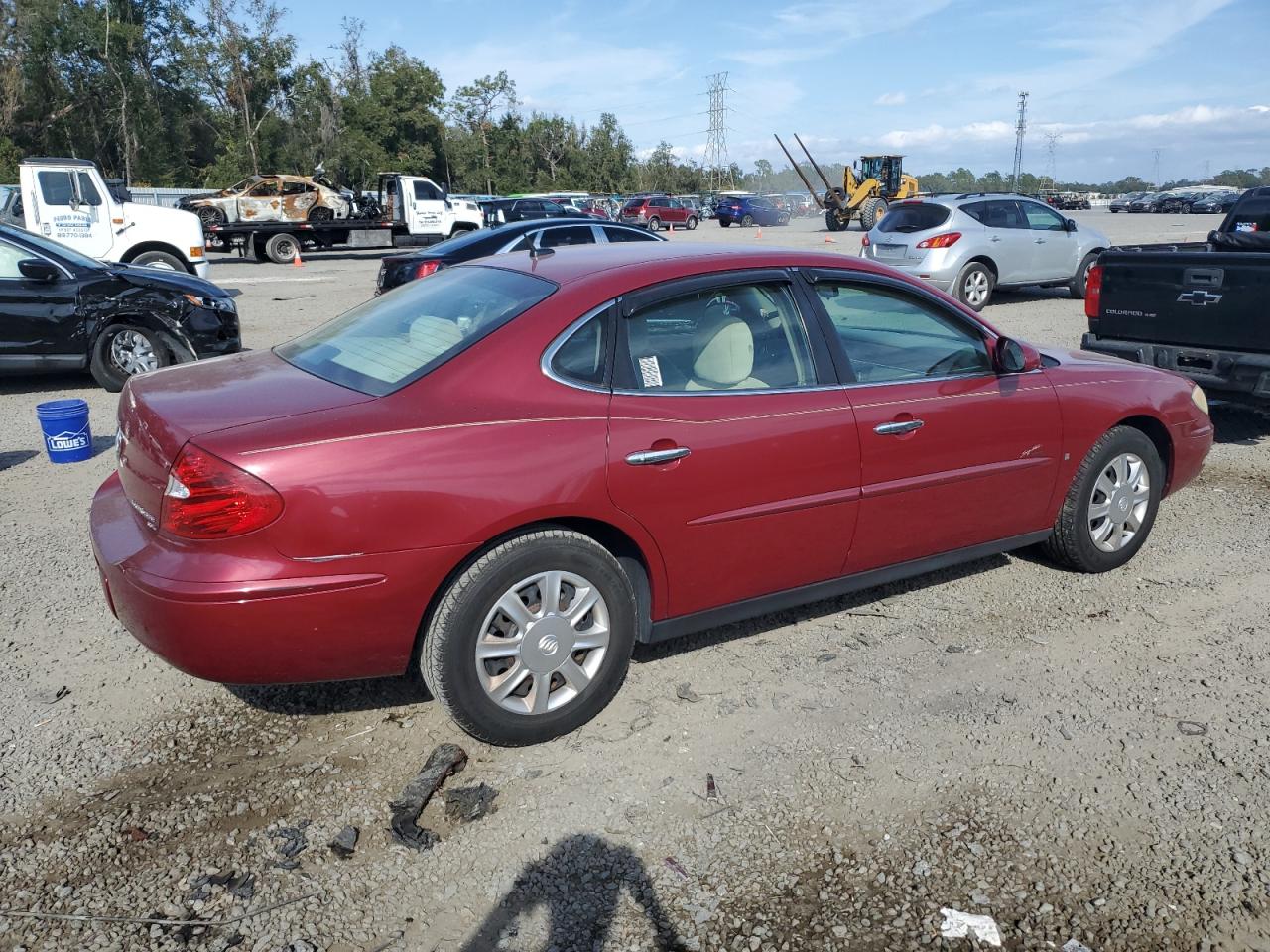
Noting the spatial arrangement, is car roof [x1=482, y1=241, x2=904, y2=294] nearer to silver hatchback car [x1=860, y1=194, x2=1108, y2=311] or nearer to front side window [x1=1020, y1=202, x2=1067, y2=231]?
silver hatchback car [x1=860, y1=194, x2=1108, y2=311]

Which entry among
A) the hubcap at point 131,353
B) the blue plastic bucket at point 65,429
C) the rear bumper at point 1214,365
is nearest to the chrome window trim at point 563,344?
the blue plastic bucket at point 65,429

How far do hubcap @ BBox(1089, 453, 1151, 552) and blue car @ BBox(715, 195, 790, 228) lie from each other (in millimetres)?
44072

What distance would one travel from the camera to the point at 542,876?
2.75 m

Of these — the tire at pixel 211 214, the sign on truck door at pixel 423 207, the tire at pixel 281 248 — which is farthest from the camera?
the sign on truck door at pixel 423 207

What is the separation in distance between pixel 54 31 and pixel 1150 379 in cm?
5179

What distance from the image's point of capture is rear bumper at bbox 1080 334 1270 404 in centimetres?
648

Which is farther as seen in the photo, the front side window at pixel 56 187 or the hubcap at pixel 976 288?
the front side window at pixel 56 187

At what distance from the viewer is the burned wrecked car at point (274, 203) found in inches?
1094

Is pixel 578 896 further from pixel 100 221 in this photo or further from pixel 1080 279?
pixel 100 221

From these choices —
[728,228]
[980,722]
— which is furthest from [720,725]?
[728,228]

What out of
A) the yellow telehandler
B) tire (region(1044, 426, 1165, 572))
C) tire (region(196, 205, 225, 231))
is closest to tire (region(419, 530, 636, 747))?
tire (region(1044, 426, 1165, 572))

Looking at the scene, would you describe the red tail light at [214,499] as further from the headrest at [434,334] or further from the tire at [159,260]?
the tire at [159,260]

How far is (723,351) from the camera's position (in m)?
3.72

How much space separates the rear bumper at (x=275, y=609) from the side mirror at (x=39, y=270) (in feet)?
21.9
